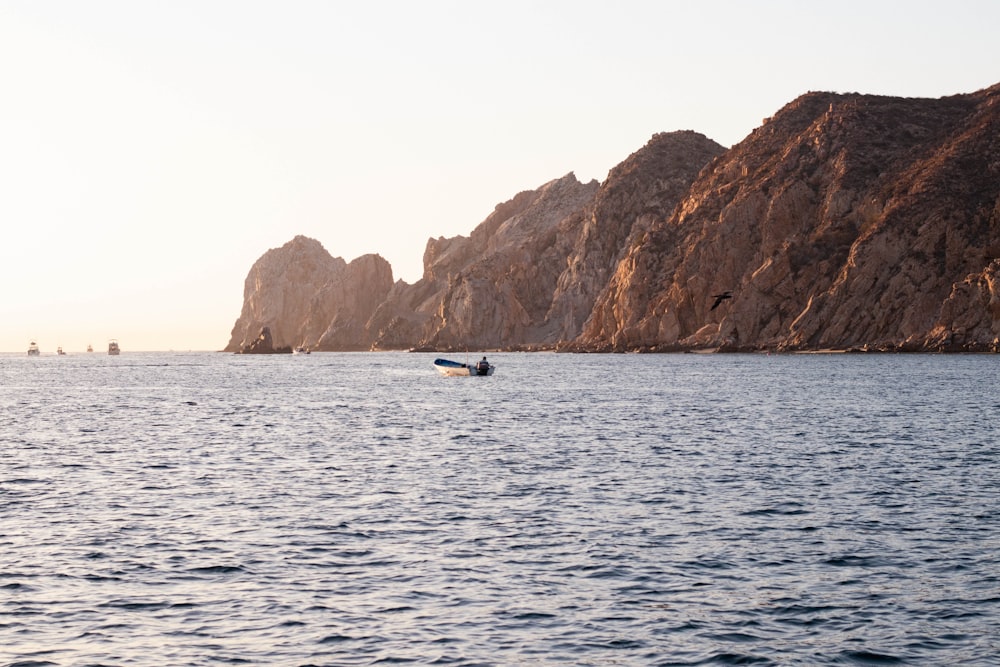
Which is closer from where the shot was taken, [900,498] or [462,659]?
[462,659]

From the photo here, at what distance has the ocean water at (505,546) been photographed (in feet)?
68.5

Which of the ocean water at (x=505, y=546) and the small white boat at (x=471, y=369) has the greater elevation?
the small white boat at (x=471, y=369)

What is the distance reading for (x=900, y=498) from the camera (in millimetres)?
37969

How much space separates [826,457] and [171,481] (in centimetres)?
2764

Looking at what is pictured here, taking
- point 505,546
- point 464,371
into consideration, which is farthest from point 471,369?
point 505,546

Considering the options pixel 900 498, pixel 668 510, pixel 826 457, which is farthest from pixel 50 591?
pixel 826 457

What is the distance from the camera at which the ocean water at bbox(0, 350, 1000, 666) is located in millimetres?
20891

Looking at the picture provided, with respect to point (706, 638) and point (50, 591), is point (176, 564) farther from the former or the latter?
point (706, 638)

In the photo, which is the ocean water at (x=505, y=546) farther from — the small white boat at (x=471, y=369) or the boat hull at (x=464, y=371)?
the boat hull at (x=464, y=371)

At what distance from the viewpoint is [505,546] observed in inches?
1163

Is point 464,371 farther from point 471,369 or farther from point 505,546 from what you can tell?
point 505,546

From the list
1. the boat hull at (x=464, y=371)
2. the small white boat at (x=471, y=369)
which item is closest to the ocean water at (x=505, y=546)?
the small white boat at (x=471, y=369)

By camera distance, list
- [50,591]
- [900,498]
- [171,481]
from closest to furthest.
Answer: [50,591] → [900,498] → [171,481]

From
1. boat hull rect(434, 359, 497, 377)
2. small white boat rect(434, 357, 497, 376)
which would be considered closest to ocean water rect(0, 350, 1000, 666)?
small white boat rect(434, 357, 497, 376)
